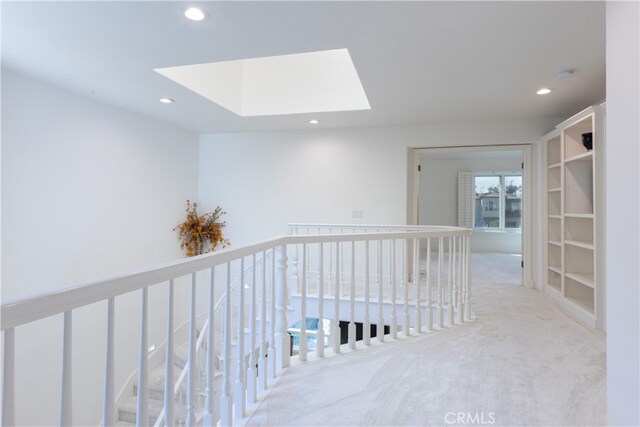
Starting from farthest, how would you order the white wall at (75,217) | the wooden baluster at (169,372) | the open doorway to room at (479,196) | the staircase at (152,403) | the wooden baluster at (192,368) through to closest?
the open doorway to room at (479,196) → the staircase at (152,403) → the white wall at (75,217) → the wooden baluster at (192,368) → the wooden baluster at (169,372)

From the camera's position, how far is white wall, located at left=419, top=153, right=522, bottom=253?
752 cm

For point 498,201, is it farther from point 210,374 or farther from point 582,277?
point 210,374

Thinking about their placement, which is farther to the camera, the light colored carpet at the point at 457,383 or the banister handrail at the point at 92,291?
the light colored carpet at the point at 457,383

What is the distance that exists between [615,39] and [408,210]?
322 cm

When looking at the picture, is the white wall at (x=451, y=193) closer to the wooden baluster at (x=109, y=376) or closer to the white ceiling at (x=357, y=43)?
the white ceiling at (x=357, y=43)

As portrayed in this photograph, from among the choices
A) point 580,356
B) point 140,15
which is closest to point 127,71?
point 140,15

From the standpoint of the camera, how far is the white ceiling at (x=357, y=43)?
1851 mm

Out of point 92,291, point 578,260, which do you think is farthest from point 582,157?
point 92,291

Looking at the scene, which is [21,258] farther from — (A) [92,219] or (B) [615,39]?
(B) [615,39]

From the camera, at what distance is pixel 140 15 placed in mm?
1916

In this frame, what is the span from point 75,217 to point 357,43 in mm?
3166

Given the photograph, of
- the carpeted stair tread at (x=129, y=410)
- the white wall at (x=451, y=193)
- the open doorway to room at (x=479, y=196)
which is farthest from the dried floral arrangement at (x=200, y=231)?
the white wall at (x=451, y=193)

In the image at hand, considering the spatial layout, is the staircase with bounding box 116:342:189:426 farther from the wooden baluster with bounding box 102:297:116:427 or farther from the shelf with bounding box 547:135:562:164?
the shelf with bounding box 547:135:562:164

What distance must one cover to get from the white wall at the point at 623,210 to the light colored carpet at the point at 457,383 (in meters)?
0.43
